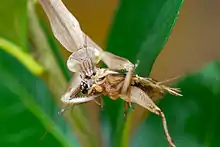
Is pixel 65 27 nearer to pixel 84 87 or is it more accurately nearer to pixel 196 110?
pixel 84 87

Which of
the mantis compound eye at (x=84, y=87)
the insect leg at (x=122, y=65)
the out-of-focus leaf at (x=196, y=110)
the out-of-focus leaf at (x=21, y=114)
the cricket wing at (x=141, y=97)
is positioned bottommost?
the out-of-focus leaf at (x=21, y=114)

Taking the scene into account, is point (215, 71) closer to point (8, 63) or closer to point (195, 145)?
point (195, 145)

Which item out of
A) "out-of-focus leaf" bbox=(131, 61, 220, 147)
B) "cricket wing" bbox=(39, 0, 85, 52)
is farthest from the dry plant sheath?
"out-of-focus leaf" bbox=(131, 61, 220, 147)

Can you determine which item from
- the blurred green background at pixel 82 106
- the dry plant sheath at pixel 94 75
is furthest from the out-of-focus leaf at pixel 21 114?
the dry plant sheath at pixel 94 75

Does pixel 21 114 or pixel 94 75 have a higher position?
pixel 94 75

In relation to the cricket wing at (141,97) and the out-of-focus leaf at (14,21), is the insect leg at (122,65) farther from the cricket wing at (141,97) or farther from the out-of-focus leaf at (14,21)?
the out-of-focus leaf at (14,21)

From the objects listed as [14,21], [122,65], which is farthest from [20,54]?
[122,65]
